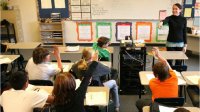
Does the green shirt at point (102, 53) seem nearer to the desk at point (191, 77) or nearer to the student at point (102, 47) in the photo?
the student at point (102, 47)

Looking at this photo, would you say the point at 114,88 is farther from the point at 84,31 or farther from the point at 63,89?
the point at 84,31

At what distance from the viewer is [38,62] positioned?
3.10 m

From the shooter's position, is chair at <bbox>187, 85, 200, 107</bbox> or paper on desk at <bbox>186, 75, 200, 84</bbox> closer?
chair at <bbox>187, 85, 200, 107</bbox>

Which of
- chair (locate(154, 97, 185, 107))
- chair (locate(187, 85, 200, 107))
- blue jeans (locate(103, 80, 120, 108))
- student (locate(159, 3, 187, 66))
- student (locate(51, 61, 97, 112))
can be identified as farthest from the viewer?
student (locate(159, 3, 187, 66))

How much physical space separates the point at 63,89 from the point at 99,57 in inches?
74.9

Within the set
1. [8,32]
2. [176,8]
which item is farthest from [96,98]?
[8,32]

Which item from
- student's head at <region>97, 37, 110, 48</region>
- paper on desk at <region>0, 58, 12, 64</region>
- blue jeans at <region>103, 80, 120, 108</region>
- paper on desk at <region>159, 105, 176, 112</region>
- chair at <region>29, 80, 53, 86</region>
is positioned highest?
student's head at <region>97, 37, 110, 48</region>

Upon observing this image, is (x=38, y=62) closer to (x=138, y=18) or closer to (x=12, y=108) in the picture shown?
(x=12, y=108)

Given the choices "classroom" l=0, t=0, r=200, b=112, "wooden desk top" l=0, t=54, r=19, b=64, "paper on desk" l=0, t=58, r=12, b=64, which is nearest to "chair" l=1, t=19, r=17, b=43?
"classroom" l=0, t=0, r=200, b=112

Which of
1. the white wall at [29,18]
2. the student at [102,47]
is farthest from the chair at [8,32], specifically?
the student at [102,47]

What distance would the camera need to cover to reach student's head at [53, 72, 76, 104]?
205cm

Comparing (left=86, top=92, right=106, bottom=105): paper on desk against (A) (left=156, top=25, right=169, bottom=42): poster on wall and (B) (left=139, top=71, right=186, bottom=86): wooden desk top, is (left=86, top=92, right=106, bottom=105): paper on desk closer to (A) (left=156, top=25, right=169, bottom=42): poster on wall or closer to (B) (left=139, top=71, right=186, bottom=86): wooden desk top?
(B) (left=139, top=71, right=186, bottom=86): wooden desk top

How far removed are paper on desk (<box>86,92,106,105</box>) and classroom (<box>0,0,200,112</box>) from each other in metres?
0.01

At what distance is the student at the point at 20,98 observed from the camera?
212cm
